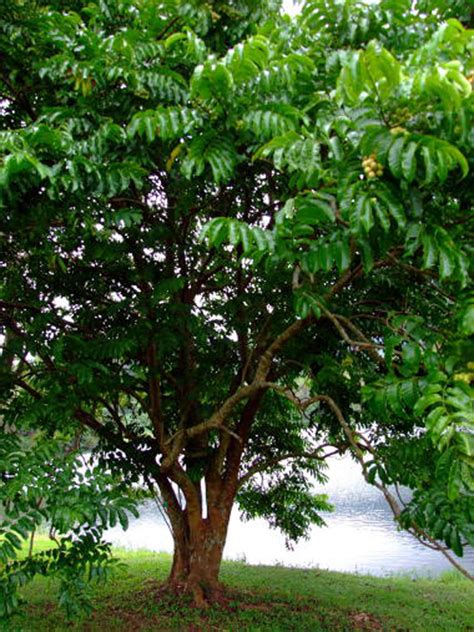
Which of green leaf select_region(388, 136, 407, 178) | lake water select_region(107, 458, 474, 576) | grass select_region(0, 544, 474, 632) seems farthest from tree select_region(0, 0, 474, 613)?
lake water select_region(107, 458, 474, 576)

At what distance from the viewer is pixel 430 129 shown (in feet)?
5.95

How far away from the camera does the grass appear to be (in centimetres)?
469

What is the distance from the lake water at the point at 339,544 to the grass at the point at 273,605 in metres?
1.89

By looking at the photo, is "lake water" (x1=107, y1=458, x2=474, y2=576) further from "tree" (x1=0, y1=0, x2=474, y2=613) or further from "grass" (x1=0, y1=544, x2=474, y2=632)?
"tree" (x1=0, y1=0, x2=474, y2=613)

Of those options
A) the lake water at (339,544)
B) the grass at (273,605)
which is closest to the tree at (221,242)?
the grass at (273,605)

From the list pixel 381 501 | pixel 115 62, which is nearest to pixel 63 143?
pixel 115 62

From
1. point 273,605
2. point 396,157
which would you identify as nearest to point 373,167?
point 396,157

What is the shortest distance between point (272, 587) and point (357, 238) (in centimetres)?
536

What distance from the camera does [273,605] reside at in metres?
5.39

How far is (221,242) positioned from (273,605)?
13.8ft

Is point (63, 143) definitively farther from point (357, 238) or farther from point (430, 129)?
point (430, 129)

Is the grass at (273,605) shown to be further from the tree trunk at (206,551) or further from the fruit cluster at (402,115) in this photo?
the fruit cluster at (402,115)

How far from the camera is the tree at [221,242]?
6.32 ft

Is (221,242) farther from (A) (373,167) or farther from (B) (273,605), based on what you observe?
(B) (273,605)
